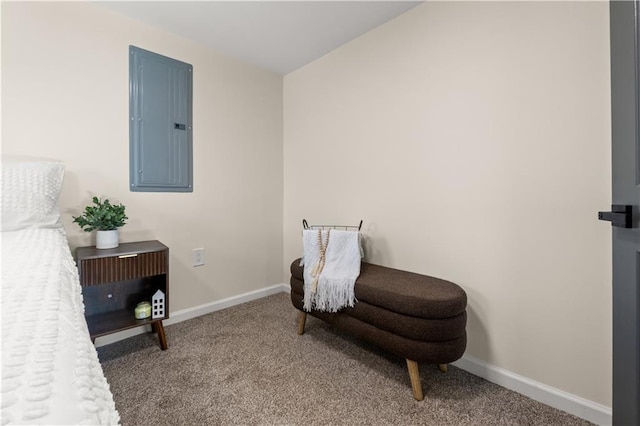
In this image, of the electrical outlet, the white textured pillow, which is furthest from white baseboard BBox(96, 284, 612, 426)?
the white textured pillow

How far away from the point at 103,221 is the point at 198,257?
747 mm

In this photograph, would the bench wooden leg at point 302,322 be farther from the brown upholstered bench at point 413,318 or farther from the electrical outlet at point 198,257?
the electrical outlet at point 198,257

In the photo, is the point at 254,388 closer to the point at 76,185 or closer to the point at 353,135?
the point at 76,185

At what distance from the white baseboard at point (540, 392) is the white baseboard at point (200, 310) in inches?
66.5

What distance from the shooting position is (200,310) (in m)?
2.21

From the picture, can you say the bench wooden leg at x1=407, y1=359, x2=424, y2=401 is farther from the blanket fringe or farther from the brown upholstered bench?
the blanket fringe

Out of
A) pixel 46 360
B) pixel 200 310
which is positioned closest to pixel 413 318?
pixel 46 360

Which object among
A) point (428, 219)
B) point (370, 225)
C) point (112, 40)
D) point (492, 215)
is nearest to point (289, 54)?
point (112, 40)

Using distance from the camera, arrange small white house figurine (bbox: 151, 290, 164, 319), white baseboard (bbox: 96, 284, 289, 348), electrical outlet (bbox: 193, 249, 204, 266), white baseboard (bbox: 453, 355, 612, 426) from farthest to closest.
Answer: electrical outlet (bbox: 193, 249, 204, 266) → white baseboard (bbox: 96, 284, 289, 348) → small white house figurine (bbox: 151, 290, 164, 319) → white baseboard (bbox: 453, 355, 612, 426)

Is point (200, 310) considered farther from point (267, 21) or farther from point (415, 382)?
point (267, 21)

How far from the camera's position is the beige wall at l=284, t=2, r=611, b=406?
118cm

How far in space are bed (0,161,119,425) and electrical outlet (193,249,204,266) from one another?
1282 mm

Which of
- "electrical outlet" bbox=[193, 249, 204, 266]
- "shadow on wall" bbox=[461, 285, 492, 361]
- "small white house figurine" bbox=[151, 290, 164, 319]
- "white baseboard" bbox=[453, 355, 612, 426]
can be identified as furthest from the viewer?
"electrical outlet" bbox=[193, 249, 204, 266]

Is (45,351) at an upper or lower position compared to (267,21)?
lower
